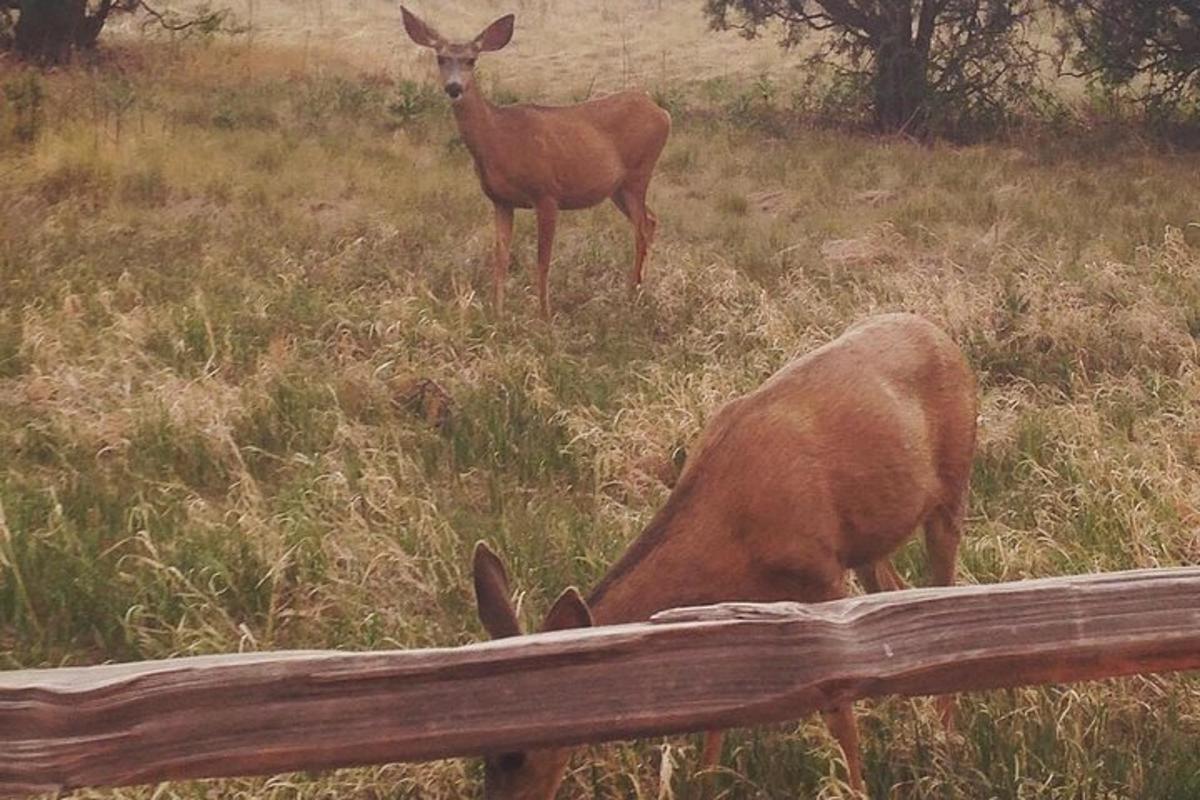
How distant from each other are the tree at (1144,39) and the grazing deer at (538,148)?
7.72m

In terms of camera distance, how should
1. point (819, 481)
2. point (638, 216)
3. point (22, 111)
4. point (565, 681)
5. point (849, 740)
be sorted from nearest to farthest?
point (565, 681)
point (849, 740)
point (819, 481)
point (638, 216)
point (22, 111)

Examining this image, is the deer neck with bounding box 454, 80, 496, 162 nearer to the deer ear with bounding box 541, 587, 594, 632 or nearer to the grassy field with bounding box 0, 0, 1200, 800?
the grassy field with bounding box 0, 0, 1200, 800

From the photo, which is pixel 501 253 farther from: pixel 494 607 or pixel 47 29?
pixel 47 29

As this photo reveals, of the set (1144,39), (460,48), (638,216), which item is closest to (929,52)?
(1144,39)

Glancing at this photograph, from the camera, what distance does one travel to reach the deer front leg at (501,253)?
7750 millimetres

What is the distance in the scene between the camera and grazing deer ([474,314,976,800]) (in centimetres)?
317

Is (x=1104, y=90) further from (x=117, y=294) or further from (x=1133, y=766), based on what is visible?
(x=1133, y=766)

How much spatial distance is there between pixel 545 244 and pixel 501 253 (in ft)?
0.92

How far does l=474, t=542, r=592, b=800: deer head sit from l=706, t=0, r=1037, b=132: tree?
1342cm

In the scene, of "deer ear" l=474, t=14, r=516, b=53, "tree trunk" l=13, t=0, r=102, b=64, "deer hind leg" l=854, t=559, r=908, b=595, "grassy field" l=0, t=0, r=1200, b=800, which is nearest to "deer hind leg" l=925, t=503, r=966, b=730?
"deer hind leg" l=854, t=559, r=908, b=595

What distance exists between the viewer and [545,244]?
7898 millimetres

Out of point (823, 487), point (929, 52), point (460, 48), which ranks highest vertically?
point (460, 48)

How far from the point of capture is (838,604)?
2.47 m

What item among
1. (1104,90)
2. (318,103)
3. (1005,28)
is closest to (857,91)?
(1005,28)
